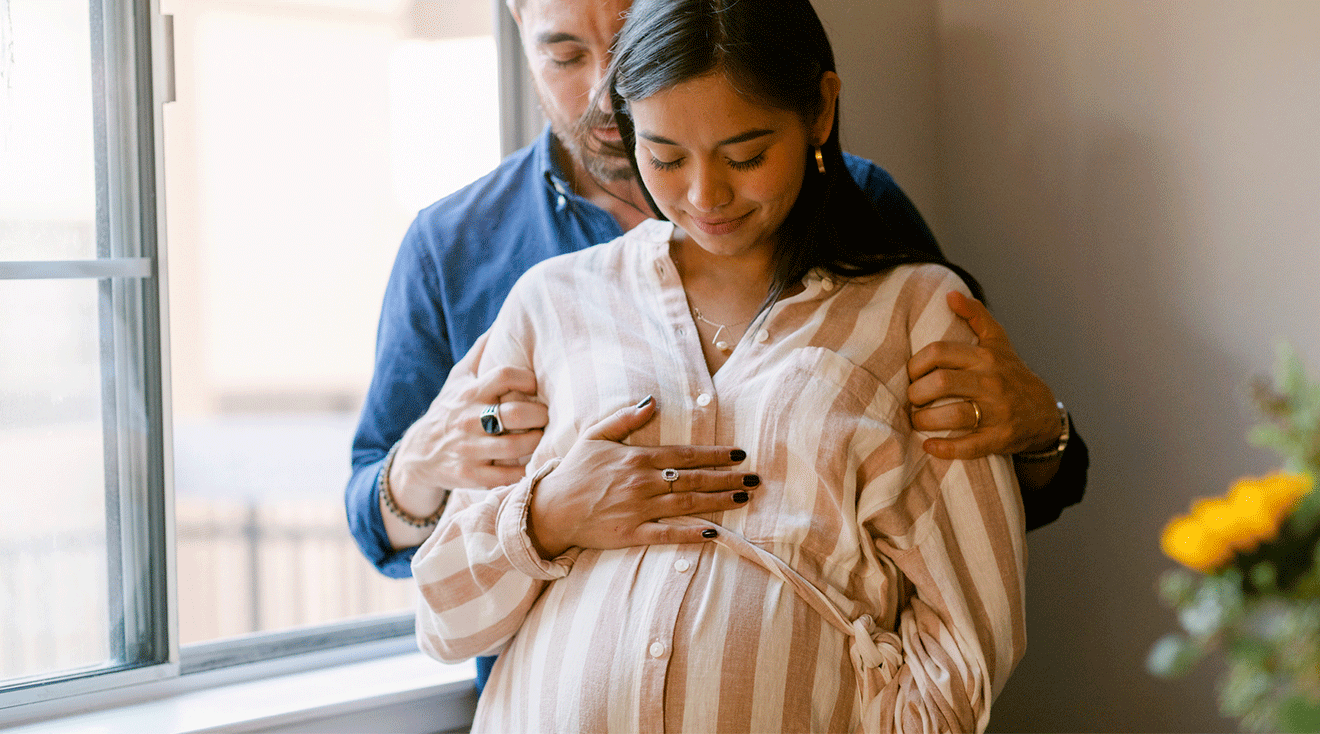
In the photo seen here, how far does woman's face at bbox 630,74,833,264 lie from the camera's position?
105 cm

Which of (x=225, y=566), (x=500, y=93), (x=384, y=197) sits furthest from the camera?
(x=225, y=566)

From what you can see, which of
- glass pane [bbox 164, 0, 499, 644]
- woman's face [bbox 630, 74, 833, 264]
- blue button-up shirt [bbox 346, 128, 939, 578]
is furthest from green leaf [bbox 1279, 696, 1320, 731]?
glass pane [bbox 164, 0, 499, 644]

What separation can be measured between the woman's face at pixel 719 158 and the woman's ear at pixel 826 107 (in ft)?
0.09

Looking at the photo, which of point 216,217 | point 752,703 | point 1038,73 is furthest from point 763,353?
point 216,217

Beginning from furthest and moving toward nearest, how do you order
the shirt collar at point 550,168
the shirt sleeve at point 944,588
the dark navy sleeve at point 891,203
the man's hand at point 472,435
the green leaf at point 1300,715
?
the shirt collar at point 550,168, the dark navy sleeve at point 891,203, the man's hand at point 472,435, the shirt sleeve at point 944,588, the green leaf at point 1300,715

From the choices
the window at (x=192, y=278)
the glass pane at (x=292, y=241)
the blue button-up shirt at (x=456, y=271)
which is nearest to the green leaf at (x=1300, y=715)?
the blue button-up shirt at (x=456, y=271)

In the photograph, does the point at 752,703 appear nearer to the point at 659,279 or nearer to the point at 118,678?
the point at 659,279

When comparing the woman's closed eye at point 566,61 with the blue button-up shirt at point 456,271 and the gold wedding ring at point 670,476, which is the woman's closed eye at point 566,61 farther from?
the gold wedding ring at point 670,476

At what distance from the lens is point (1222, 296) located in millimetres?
1423

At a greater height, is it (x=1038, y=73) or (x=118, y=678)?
(x=1038, y=73)

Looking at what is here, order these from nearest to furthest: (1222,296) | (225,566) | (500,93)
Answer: (1222,296), (500,93), (225,566)

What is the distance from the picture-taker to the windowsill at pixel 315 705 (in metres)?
1.44

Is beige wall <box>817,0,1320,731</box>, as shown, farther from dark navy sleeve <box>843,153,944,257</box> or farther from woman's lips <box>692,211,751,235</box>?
woman's lips <box>692,211,751,235</box>

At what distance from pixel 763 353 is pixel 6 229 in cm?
116
